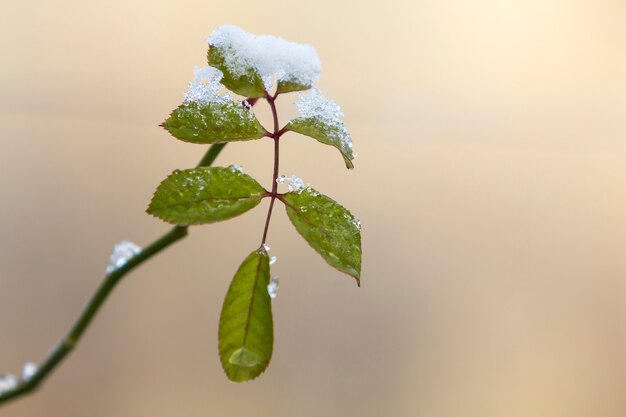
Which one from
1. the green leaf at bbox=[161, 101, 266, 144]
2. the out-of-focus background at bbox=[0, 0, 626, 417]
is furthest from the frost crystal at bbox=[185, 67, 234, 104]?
the out-of-focus background at bbox=[0, 0, 626, 417]

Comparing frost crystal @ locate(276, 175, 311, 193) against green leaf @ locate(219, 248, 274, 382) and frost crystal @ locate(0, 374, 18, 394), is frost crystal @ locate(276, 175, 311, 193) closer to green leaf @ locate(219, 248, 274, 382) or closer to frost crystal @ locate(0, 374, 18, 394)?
green leaf @ locate(219, 248, 274, 382)

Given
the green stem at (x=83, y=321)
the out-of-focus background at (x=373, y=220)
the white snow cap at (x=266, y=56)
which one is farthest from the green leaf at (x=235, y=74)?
the out-of-focus background at (x=373, y=220)

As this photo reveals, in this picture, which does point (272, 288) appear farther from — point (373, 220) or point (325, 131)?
point (373, 220)

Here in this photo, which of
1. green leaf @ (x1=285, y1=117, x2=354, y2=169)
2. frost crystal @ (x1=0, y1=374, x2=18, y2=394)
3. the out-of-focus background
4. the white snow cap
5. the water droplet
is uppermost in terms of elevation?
the out-of-focus background

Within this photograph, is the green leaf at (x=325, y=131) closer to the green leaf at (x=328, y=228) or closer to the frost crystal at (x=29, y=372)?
the green leaf at (x=328, y=228)

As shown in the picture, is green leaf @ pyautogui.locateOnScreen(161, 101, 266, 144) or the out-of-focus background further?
the out-of-focus background

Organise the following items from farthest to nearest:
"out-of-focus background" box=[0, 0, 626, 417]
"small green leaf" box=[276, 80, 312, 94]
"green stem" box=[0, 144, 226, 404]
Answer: "out-of-focus background" box=[0, 0, 626, 417] → "small green leaf" box=[276, 80, 312, 94] → "green stem" box=[0, 144, 226, 404]
